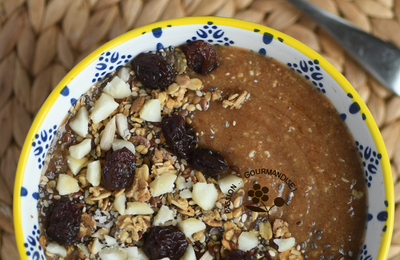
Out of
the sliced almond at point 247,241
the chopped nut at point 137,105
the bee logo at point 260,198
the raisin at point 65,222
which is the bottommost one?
the raisin at point 65,222

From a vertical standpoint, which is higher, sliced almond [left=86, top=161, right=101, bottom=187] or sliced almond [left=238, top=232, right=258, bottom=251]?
sliced almond [left=86, top=161, right=101, bottom=187]

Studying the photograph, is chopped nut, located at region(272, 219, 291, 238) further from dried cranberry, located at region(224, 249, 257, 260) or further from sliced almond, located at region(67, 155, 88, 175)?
sliced almond, located at region(67, 155, 88, 175)

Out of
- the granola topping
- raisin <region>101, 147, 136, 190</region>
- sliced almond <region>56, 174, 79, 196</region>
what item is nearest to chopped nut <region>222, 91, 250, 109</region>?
the granola topping

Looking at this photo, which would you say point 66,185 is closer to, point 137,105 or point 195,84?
point 137,105

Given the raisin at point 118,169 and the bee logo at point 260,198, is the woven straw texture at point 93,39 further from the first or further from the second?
the bee logo at point 260,198

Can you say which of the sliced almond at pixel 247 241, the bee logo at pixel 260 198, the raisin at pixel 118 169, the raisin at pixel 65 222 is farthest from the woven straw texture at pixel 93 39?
the sliced almond at pixel 247 241

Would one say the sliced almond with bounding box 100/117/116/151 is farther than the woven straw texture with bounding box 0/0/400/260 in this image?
No

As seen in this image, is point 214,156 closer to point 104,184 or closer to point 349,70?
point 104,184
